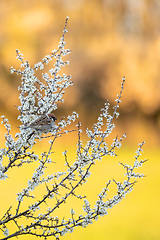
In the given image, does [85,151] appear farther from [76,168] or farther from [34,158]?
[34,158]

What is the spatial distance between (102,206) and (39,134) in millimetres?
906

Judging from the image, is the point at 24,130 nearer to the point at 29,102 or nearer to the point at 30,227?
the point at 29,102

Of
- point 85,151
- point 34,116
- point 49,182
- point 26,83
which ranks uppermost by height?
point 26,83

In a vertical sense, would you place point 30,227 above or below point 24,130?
below

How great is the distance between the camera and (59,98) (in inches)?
120

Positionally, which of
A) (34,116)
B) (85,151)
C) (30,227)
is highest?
(34,116)

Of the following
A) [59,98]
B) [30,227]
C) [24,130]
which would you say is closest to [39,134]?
[24,130]

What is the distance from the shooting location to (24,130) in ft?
9.80

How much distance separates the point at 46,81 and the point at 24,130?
21.0 inches

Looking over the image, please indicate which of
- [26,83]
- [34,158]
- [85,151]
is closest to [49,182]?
[34,158]

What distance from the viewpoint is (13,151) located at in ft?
10.1

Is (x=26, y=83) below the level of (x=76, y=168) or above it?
above

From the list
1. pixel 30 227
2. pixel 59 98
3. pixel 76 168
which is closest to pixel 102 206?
pixel 76 168

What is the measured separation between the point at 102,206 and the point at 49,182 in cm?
56
